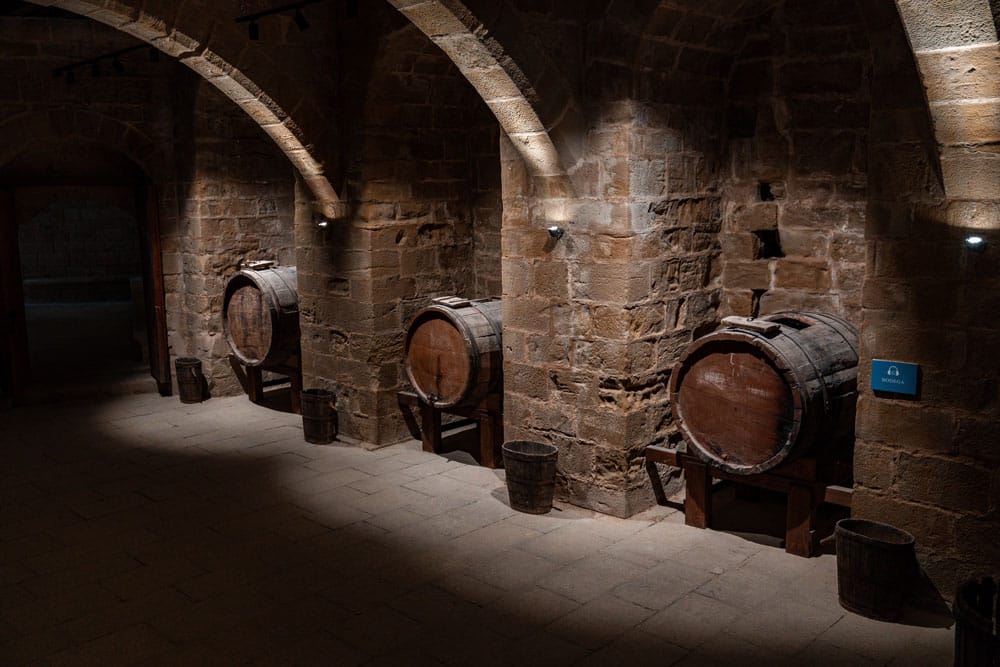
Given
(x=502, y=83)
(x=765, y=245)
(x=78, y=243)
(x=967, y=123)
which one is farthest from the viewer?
(x=78, y=243)

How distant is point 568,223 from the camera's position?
197 inches

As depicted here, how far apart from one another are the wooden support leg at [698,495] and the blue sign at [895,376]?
3.73ft

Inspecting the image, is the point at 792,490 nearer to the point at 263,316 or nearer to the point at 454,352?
the point at 454,352

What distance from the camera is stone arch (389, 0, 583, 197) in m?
4.36

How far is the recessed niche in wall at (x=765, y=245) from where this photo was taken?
207 inches

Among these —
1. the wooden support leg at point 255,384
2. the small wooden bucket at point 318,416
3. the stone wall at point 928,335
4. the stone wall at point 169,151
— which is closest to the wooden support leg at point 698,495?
the stone wall at point 928,335

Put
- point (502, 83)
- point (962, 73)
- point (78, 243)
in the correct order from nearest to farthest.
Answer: point (962, 73)
point (502, 83)
point (78, 243)

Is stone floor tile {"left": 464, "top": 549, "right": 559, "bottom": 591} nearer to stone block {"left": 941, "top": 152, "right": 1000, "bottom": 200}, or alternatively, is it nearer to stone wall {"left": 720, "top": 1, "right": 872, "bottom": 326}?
stone wall {"left": 720, "top": 1, "right": 872, "bottom": 326}

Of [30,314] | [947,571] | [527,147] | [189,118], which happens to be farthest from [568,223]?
[30,314]

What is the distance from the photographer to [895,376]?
390cm

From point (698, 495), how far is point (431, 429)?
7.51 feet

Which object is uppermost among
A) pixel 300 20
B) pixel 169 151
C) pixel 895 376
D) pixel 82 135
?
pixel 300 20

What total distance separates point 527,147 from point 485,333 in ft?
4.55

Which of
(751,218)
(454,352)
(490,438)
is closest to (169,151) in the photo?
(454,352)
